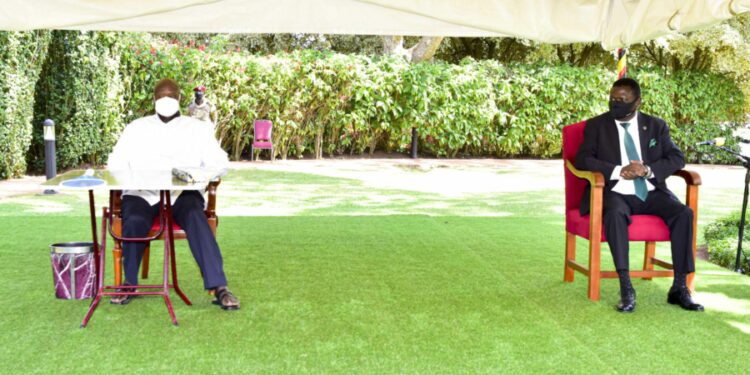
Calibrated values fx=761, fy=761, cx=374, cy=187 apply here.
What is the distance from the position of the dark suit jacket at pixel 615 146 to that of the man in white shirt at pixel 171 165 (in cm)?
223

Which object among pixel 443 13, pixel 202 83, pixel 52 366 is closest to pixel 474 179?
pixel 202 83

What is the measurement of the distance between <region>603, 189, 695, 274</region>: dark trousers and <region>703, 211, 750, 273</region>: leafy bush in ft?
4.91

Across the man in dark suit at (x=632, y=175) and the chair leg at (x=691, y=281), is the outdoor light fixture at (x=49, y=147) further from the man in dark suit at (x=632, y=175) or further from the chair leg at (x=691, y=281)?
the chair leg at (x=691, y=281)

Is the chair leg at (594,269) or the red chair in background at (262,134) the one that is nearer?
the chair leg at (594,269)

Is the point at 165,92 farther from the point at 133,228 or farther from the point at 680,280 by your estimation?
the point at 680,280

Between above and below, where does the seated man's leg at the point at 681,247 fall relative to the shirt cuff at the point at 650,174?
below

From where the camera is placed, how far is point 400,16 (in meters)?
6.35

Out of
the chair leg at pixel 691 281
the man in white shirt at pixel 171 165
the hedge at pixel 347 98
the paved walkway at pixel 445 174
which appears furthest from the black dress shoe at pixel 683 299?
the hedge at pixel 347 98

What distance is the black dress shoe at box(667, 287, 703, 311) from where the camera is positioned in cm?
434

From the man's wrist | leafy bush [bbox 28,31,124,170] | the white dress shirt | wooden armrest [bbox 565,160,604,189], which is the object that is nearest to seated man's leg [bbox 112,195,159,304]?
wooden armrest [bbox 565,160,604,189]

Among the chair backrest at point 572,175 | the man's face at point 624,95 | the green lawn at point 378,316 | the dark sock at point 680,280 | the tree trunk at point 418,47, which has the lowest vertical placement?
the green lawn at point 378,316

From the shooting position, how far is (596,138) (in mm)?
4781

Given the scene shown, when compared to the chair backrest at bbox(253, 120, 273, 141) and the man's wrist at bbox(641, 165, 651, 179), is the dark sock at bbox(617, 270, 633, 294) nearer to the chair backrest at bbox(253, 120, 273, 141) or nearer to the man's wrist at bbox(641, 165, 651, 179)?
the man's wrist at bbox(641, 165, 651, 179)

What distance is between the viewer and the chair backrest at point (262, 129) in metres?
13.9
